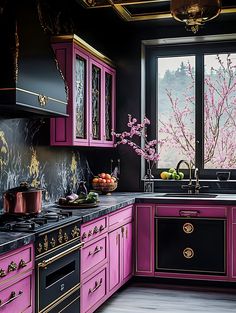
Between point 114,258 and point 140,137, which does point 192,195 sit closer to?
point 140,137

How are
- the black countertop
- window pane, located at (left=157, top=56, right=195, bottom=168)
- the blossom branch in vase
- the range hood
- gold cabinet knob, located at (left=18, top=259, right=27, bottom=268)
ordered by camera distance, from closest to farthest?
gold cabinet knob, located at (left=18, top=259, right=27, bottom=268), the range hood, the black countertop, the blossom branch in vase, window pane, located at (left=157, top=56, right=195, bottom=168)

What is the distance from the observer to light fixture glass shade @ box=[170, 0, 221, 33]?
9.37 feet

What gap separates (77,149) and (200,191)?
1.35 meters

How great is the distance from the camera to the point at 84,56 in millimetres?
3957

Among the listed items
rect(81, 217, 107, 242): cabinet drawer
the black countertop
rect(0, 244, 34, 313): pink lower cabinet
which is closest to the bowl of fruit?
the black countertop

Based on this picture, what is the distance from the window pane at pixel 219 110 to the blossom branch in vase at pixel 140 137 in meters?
0.60

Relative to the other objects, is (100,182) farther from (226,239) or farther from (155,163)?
(226,239)

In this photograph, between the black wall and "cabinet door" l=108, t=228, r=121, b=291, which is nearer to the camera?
the black wall

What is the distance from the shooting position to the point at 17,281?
2230 mm

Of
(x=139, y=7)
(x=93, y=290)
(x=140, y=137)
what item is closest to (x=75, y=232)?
(x=93, y=290)

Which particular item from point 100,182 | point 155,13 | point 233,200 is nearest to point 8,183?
point 100,182

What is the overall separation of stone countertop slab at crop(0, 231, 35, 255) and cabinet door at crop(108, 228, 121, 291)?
4.71 feet

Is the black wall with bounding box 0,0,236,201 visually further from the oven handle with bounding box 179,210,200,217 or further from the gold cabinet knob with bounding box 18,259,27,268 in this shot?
the gold cabinet knob with bounding box 18,259,27,268

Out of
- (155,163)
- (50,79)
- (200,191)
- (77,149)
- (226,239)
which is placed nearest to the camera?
(50,79)
